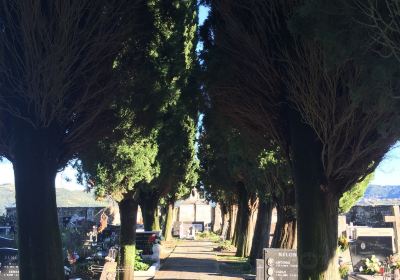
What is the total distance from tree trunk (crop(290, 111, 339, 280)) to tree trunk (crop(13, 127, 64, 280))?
12.2ft

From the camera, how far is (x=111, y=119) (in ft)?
30.9

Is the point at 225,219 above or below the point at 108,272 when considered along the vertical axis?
above

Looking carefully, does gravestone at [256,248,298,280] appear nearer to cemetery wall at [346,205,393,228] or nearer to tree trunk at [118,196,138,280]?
tree trunk at [118,196,138,280]

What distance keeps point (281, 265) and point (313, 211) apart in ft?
13.7

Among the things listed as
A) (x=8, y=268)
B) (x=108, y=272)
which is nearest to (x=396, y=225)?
(x=108, y=272)

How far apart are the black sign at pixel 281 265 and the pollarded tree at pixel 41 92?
5.49m

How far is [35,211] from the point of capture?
7.53m

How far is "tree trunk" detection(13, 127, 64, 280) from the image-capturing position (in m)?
7.48

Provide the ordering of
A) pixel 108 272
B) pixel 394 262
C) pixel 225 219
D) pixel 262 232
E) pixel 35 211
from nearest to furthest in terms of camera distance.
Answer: pixel 35 211 < pixel 108 272 < pixel 394 262 < pixel 262 232 < pixel 225 219

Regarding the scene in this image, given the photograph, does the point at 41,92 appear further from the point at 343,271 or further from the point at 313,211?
the point at 343,271

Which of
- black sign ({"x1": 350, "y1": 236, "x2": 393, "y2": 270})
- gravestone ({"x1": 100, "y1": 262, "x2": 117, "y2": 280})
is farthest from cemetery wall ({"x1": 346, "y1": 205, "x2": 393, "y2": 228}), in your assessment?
gravestone ({"x1": 100, "y1": 262, "x2": 117, "y2": 280})

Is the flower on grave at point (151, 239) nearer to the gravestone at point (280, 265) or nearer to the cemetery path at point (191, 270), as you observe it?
the cemetery path at point (191, 270)

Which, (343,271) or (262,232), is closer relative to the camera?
(343,271)

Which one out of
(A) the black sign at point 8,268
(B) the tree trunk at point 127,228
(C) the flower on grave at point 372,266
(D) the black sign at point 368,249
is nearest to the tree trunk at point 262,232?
(D) the black sign at point 368,249
